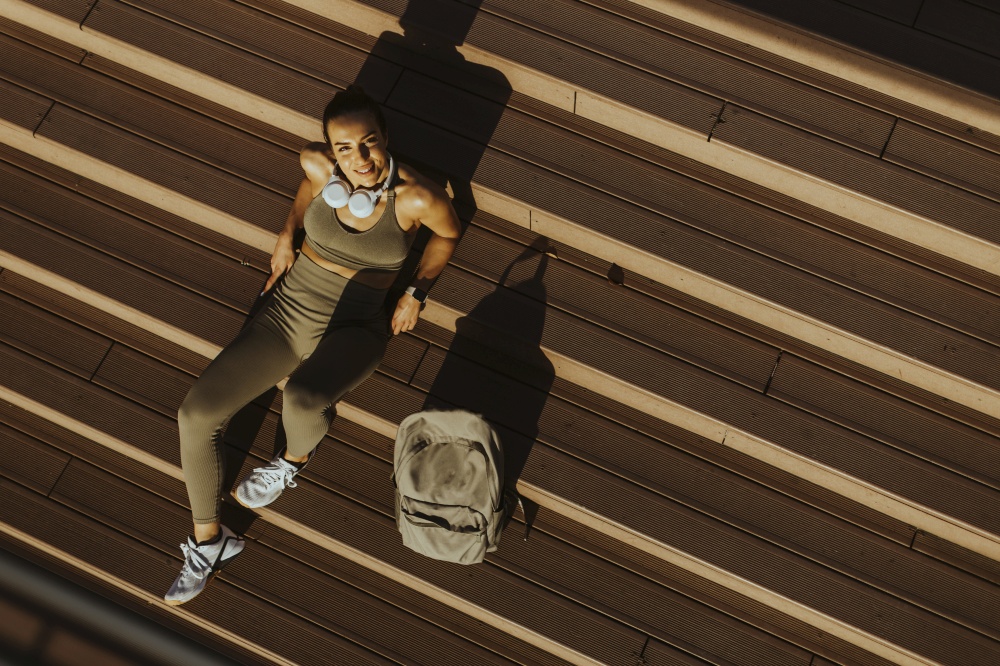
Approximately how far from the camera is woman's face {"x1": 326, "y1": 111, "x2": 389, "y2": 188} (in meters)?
2.63

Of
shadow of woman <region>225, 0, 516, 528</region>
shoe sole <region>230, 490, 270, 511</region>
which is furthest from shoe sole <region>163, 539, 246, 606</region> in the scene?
shadow of woman <region>225, 0, 516, 528</region>

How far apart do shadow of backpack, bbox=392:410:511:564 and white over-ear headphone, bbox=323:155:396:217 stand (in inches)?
36.0

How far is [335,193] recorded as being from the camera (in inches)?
110

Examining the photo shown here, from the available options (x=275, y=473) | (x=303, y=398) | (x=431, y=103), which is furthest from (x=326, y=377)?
(x=431, y=103)

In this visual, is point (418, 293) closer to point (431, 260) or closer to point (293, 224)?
point (431, 260)

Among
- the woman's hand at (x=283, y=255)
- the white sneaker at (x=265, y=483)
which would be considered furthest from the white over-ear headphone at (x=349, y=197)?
the white sneaker at (x=265, y=483)

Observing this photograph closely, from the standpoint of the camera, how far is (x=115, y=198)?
3.58 metres

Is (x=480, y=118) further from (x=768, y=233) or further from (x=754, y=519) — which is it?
(x=754, y=519)

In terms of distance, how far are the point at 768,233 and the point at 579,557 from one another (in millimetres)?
1717

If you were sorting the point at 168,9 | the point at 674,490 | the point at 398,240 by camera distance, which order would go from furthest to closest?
1. the point at 168,9
2. the point at 674,490
3. the point at 398,240

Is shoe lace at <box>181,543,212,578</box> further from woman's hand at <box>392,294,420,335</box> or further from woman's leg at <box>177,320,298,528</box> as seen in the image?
woman's hand at <box>392,294,420,335</box>

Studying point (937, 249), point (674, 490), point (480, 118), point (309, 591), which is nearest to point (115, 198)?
point (480, 118)

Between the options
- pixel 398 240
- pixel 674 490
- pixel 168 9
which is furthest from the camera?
pixel 168 9

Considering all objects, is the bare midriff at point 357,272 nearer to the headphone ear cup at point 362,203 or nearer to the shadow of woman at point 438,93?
the headphone ear cup at point 362,203
